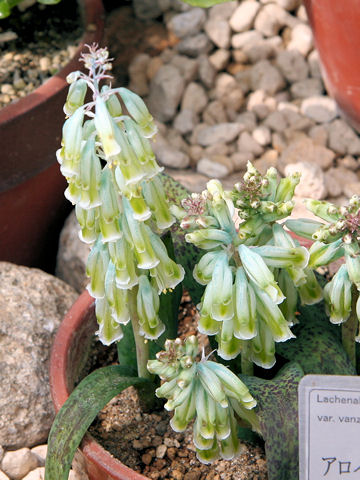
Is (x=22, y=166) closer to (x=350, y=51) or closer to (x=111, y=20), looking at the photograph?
(x=350, y=51)

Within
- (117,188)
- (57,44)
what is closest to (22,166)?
(57,44)

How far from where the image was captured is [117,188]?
3.44 feet

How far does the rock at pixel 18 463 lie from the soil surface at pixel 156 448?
0.59 feet

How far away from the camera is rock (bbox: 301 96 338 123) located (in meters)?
2.38

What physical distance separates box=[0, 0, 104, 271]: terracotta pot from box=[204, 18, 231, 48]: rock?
67 centimetres

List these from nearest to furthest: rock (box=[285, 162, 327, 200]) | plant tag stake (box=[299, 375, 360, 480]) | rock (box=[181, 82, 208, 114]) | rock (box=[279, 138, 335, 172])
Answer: plant tag stake (box=[299, 375, 360, 480])
rock (box=[285, 162, 327, 200])
rock (box=[279, 138, 335, 172])
rock (box=[181, 82, 208, 114])

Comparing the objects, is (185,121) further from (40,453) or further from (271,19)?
(40,453)

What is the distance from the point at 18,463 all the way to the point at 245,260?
67 cm

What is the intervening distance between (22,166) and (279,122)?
0.92 metres

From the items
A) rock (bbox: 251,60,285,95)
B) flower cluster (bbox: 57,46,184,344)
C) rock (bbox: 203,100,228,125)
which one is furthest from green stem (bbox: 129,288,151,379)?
rock (bbox: 251,60,285,95)

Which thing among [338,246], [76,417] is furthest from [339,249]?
[76,417]

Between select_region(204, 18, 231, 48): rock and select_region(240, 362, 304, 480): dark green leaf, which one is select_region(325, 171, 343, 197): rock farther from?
select_region(240, 362, 304, 480): dark green leaf

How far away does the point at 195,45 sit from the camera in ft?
8.40

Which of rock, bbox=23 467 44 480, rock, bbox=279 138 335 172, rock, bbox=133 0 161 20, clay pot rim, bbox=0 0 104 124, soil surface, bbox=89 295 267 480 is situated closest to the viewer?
soil surface, bbox=89 295 267 480
